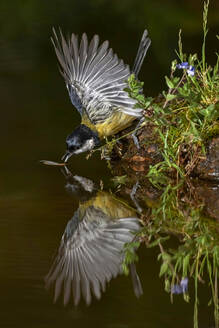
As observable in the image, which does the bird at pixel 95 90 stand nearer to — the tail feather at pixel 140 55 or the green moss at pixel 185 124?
the tail feather at pixel 140 55

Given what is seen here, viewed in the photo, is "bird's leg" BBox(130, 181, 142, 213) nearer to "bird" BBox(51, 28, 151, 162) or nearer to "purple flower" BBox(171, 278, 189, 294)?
"bird" BBox(51, 28, 151, 162)

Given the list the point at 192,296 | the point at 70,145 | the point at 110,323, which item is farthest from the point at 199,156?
the point at 110,323

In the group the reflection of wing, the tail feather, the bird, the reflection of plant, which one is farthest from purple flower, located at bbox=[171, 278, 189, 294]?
the tail feather

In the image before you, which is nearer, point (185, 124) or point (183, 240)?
point (183, 240)

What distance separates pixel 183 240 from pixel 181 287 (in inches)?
27.9

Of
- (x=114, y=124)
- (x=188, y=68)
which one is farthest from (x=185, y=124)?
(x=114, y=124)

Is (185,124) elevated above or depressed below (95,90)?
below

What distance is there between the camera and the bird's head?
7246 millimetres

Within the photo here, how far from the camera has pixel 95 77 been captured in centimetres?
722

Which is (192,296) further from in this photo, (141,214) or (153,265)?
(141,214)

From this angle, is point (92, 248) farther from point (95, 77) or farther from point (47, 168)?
point (95, 77)

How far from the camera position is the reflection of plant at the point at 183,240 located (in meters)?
4.69

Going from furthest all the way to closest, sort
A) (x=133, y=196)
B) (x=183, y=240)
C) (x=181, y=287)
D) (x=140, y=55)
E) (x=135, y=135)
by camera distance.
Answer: (x=140, y=55)
(x=135, y=135)
(x=133, y=196)
(x=183, y=240)
(x=181, y=287)

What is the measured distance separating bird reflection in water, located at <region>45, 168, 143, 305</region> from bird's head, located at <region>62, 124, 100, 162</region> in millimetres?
777
